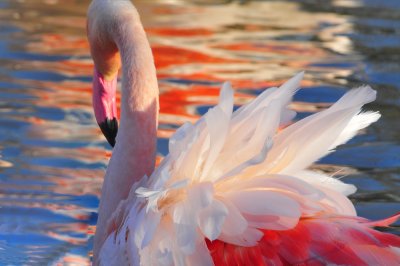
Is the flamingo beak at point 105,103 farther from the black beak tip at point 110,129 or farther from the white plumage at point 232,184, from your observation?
the white plumage at point 232,184

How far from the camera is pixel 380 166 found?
18.5 feet

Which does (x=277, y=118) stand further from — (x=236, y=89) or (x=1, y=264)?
(x=236, y=89)

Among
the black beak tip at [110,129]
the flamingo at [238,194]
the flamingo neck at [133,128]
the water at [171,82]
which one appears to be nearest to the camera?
the flamingo at [238,194]

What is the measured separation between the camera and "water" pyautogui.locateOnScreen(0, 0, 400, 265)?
5.07m

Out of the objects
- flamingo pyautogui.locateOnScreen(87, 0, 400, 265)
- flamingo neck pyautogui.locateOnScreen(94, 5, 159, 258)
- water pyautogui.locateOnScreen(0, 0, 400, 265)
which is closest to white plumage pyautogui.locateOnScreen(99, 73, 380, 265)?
flamingo pyautogui.locateOnScreen(87, 0, 400, 265)

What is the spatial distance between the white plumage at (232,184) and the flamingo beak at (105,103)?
2.26 ft

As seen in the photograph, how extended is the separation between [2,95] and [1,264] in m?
3.04

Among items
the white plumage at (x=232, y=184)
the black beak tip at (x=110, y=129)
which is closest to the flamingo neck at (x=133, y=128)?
the white plumage at (x=232, y=184)

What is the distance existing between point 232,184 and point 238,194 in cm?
8

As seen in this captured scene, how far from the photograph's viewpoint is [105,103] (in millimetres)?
4250

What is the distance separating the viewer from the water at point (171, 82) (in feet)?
16.6

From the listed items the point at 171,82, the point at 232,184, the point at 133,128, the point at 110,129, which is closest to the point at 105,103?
the point at 110,129

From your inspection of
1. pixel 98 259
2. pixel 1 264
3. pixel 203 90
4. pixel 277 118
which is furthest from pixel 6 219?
pixel 203 90

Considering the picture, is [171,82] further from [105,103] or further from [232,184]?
[232,184]
